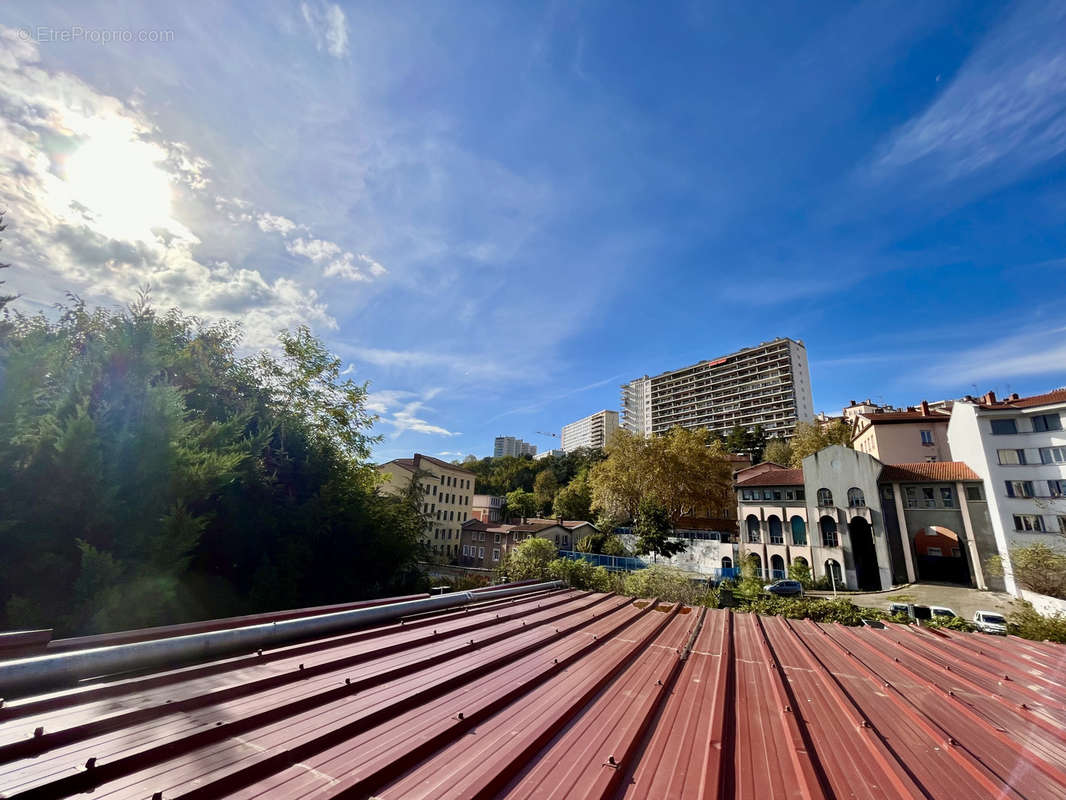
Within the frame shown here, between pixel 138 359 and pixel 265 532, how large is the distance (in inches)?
185

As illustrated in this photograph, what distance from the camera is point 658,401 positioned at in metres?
86.9

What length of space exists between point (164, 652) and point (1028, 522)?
3359 centimetres

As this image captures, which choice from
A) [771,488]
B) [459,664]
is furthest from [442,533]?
[459,664]

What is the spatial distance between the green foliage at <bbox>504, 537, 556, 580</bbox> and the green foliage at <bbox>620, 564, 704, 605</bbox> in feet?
10.3

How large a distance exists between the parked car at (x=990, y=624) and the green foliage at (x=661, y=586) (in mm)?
9857

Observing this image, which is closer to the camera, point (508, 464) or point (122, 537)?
point (122, 537)

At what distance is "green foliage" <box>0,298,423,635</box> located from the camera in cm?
609

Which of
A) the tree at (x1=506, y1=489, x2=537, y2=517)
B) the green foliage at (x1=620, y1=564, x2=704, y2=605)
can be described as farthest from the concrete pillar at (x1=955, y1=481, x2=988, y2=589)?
the tree at (x1=506, y1=489, x2=537, y2=517)

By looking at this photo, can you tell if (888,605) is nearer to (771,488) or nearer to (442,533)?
(771,488)

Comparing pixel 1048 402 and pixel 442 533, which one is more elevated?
pixel 1048 402

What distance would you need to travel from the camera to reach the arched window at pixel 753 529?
29984 mm

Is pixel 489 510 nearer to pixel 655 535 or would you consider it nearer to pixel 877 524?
pixel 655 535

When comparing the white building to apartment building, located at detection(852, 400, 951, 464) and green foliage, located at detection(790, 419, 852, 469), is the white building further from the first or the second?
green foliage, located at detection(790, 419, 852, 469)

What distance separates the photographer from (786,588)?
23.0 m
